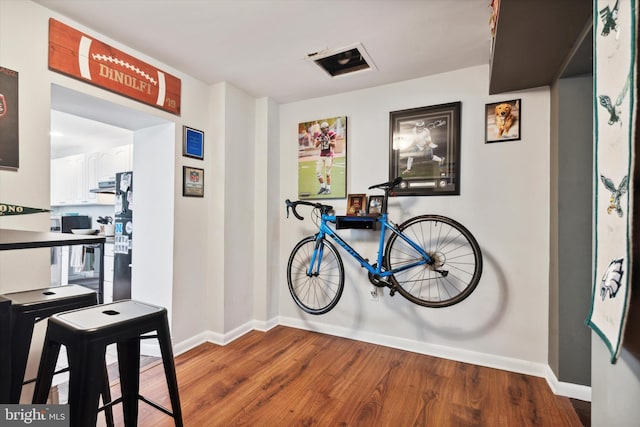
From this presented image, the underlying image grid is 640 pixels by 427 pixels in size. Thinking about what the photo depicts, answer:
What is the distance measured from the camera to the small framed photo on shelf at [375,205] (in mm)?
2668

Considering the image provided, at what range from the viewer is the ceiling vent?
86.7 inches

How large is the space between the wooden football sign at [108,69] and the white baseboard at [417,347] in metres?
2.01

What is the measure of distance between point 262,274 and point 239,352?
2.55 ft

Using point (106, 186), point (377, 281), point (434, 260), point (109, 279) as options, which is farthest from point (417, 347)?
point (106, 186)

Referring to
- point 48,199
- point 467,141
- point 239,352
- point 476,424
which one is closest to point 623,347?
point 476,424

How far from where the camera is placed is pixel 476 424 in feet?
5.42

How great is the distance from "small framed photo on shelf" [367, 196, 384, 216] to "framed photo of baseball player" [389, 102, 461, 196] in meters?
0.18

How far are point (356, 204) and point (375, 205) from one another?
0.59 ft

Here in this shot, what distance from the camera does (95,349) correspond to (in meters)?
0.93

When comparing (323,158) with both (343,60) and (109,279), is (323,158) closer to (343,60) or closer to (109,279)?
(343,60)

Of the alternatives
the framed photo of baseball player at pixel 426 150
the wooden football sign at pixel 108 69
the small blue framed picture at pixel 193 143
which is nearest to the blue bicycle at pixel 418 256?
the framed photo of baseball player at pixel 426 150

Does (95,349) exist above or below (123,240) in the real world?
below

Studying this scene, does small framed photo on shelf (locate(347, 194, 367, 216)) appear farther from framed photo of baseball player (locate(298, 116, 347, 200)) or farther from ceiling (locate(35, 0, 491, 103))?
ceiling (locate(35, 0, 491, 103))

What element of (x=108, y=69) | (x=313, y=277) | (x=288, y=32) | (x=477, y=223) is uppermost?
(x=288, y=32)
